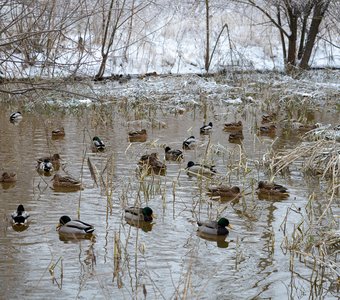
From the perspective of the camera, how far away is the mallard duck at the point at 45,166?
10.4 meters

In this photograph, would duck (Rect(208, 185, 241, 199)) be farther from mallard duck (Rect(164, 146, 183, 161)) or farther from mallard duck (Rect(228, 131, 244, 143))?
mallard duck (Rect(228, 131, 244, 143))

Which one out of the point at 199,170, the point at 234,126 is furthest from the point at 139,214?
the point at 234,126

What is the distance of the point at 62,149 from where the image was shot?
12.3 metres

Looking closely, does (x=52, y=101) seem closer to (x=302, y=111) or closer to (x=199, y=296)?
(x=302, y=111)

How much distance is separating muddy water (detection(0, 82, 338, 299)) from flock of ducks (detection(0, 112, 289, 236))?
115 millimetres

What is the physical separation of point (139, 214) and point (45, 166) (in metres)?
3.17

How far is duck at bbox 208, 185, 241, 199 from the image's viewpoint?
9.09 meters

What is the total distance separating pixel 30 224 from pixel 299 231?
288 centimetres

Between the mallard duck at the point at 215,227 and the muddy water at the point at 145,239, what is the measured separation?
0.11 meters

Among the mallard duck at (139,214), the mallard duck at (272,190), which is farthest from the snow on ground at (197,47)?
the mallard duck at (139,214)

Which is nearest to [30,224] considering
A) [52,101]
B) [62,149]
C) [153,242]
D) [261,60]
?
[153,242]

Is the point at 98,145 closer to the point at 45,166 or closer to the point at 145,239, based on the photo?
the point at 45,166

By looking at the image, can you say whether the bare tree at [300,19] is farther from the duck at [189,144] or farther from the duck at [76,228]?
the duck at [76,228]

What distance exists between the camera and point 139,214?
768cm
